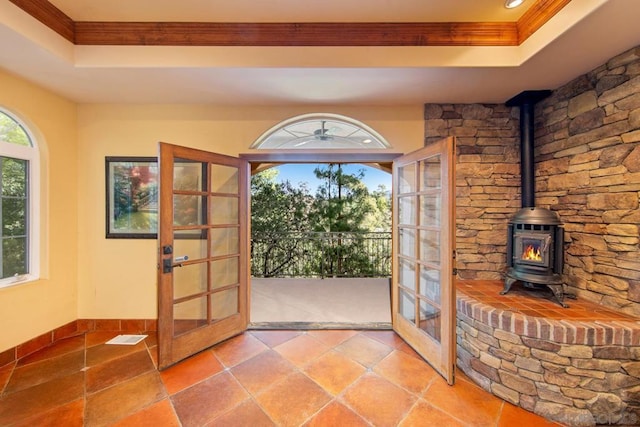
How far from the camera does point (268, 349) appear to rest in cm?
243

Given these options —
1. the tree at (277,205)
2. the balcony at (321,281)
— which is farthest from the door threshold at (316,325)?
the tree at (277,205)

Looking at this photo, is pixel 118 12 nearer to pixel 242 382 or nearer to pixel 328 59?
pixel 328 59

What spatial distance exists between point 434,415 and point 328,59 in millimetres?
2797

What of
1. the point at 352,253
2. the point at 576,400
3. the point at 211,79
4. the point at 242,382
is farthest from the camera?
the point at 352,253

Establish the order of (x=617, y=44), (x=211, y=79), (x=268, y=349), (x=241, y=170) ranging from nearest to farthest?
1. (x=617, y=44)
2. (x=211, y=79)
3. (x=268, y=349)
4. (x=241, y=170)

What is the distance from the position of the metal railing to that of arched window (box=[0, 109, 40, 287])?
331 centimetres

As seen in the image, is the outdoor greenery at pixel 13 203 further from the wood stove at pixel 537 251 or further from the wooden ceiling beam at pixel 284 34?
the wood stove at pixel 537 251

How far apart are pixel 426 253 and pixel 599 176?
156 cm

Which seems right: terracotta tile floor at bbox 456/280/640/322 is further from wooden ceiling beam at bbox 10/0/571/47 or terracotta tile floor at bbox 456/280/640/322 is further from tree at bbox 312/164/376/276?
tree at bbox 312/164/376/276

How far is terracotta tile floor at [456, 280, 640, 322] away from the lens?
185 cm

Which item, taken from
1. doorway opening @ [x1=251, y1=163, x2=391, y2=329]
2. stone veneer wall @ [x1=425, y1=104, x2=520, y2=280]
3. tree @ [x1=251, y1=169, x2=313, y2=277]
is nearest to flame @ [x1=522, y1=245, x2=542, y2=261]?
stone veneer wall @ [x1=425, y1=104, x2=520, y2=280]

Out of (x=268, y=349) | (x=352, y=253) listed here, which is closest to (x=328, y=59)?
(x=268, y=349)

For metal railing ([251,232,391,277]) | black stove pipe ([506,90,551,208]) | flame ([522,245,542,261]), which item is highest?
black stove pipe ([506,90,551,208])

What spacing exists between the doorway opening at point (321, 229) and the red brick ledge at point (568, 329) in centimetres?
243
